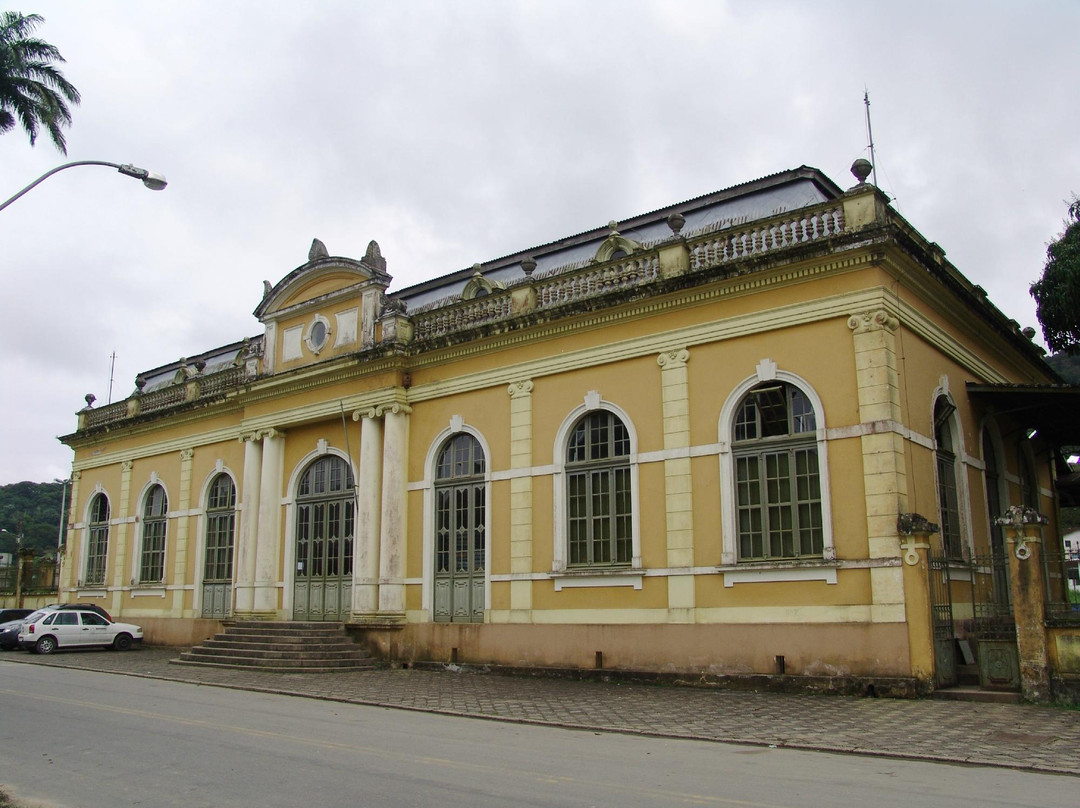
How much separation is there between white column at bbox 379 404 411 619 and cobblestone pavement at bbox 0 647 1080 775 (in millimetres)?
1804

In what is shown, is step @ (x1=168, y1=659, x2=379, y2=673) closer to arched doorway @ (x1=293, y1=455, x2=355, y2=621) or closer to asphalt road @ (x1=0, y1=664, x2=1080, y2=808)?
arched doorway @ (x1=293, y1=455, x2=355, y2=621)

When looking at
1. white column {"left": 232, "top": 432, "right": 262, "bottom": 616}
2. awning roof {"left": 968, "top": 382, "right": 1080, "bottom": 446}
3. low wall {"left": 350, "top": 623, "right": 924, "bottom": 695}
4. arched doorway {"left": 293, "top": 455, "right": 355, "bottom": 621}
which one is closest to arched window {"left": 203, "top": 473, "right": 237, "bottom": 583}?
white column {"left": 232, "top": 432, "right": 262, "bottom": 616}

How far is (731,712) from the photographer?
12891mm

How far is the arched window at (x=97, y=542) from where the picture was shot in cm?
3037

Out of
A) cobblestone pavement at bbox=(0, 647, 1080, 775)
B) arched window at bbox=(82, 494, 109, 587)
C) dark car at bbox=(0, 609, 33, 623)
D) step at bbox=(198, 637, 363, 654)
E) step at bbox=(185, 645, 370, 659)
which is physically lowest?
cobblestone pavement at bbox=(0, 647, 1080, 775)

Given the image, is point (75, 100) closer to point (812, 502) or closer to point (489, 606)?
point (489, 606)

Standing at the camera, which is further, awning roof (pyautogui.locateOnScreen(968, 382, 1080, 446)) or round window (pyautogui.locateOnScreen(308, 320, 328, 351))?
round window (pyautogui.locateOnScreen(308, 320, 328, 351))

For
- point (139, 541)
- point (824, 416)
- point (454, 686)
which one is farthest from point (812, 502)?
point (139, 541)

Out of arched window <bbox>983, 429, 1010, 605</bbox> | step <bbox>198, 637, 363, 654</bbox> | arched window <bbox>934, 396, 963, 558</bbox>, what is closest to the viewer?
arched window <bbox>934, 396, 963, 558</bbox>

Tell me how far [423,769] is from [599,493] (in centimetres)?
972

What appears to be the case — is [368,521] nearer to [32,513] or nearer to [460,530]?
[460,530]

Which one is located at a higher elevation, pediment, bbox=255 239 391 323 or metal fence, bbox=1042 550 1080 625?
pediment, bbox=255 239 391 323

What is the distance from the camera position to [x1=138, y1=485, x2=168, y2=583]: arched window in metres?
28.2

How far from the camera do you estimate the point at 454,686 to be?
1677 cm
